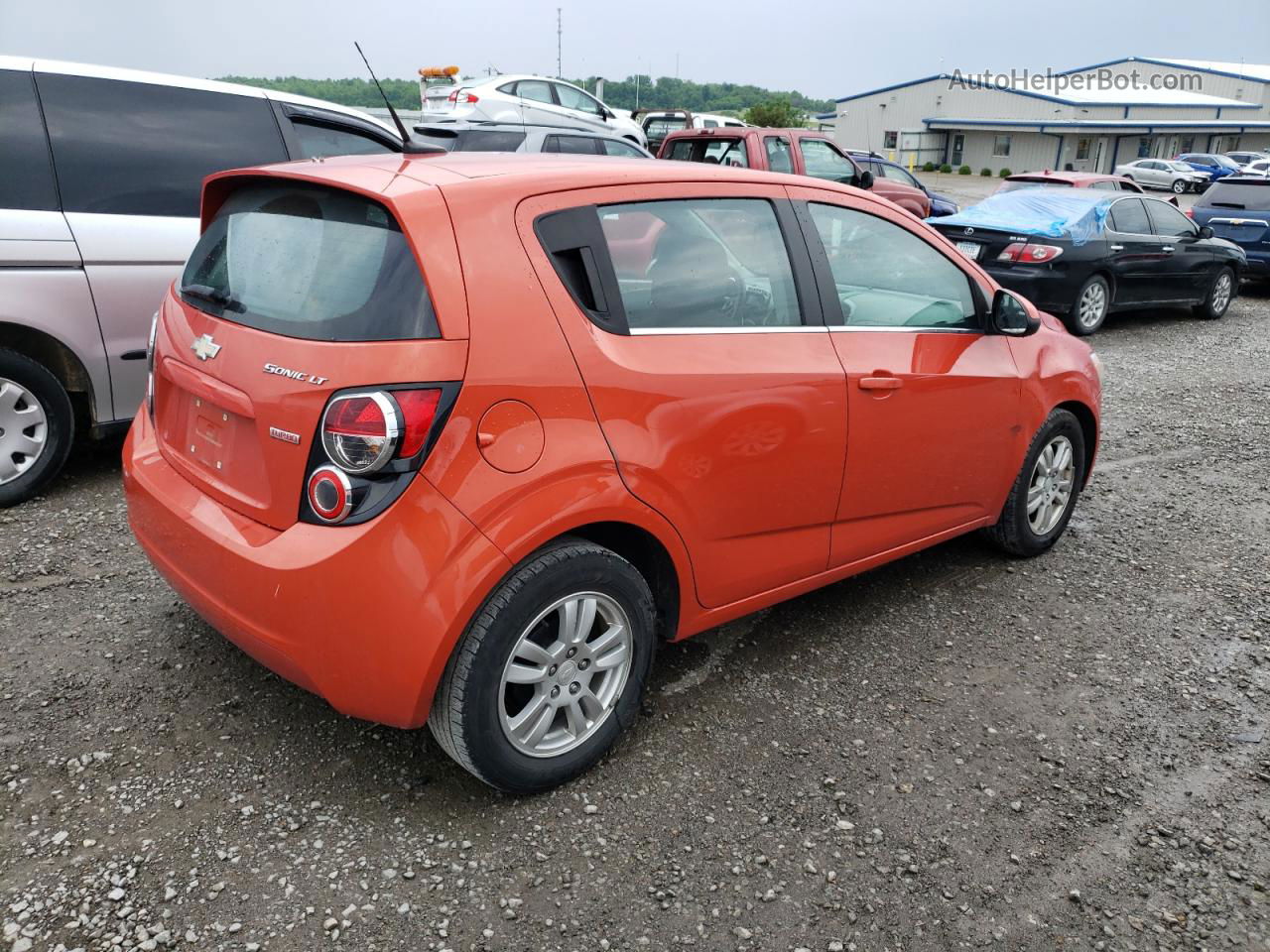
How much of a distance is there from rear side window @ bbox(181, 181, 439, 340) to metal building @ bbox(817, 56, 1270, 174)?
58.6 meters

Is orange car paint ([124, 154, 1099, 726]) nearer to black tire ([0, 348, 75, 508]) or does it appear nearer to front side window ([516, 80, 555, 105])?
black tire ([0, 348, 75, 508])

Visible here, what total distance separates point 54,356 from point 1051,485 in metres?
4.72

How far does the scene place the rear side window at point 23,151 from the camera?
4441mm

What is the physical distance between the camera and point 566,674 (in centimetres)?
280

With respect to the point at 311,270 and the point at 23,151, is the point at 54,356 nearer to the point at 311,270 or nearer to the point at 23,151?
the point at 23,151

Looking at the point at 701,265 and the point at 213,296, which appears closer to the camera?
the point at 213,296

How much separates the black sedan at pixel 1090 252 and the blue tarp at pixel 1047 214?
0.03 feet

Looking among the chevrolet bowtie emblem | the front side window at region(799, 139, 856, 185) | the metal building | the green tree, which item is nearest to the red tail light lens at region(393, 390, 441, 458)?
the chevrolet bowtie emblem

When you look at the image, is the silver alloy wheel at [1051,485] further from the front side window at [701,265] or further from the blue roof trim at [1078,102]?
the blue roof trim at [1078,102]

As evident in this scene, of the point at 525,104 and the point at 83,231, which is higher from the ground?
the point at 525,104

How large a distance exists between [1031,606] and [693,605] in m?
1.85

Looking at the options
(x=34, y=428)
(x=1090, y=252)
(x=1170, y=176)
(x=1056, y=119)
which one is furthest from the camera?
(x=1056, y=119)

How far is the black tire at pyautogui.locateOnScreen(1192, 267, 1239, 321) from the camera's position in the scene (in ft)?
38.1

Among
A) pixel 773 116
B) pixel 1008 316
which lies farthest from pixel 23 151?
pixel 773 116
